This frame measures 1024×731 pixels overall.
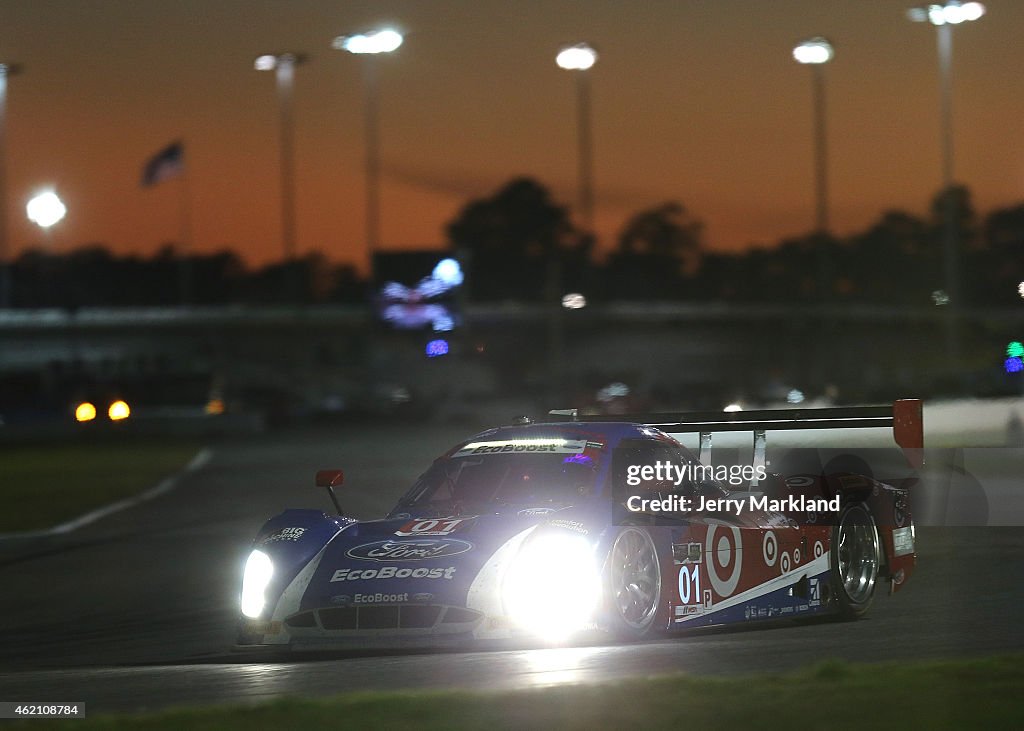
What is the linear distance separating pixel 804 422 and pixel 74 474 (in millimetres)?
25237

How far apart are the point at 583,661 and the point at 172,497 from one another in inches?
741

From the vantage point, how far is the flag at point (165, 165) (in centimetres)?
7894


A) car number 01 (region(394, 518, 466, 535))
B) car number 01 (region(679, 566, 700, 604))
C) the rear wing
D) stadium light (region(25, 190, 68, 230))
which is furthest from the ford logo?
stadium light (region(25, 190, 68, 230))

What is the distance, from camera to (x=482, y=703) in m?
6.67

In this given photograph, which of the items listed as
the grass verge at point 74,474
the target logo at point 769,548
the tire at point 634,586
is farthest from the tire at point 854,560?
the grass verge at point 74,474

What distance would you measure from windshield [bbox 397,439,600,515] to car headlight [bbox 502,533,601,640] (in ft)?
2.56

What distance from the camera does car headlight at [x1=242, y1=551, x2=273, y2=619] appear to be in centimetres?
938

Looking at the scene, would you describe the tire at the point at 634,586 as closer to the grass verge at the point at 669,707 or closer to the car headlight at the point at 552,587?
the car headlight at the point at 552,587

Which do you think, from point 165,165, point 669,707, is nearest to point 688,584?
point 669,707

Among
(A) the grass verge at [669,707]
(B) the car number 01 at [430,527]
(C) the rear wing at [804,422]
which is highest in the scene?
(C) the rear wing at [804,422]

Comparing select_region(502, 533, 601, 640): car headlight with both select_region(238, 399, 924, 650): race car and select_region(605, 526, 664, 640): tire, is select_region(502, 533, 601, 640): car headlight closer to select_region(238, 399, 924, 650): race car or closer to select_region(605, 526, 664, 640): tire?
select_region(238, 399, 924, 650): race car

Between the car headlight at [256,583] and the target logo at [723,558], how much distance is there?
264 cm

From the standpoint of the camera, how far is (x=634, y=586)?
9.38 meters

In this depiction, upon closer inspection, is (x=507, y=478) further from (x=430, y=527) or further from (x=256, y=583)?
(x=256, y=583)
